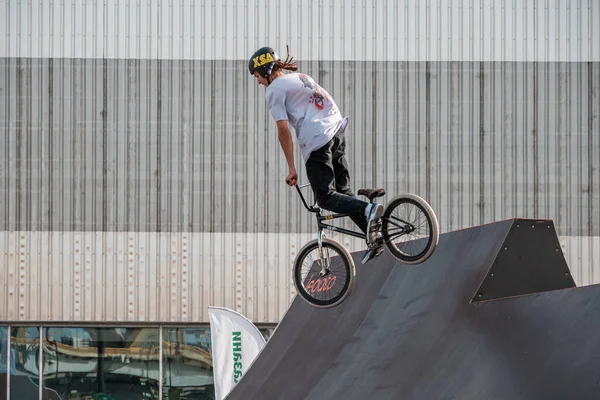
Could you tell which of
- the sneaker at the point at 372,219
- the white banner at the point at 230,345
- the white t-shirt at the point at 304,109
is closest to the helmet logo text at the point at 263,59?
the white t-shirt at the point at 304,109

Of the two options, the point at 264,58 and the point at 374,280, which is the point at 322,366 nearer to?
the point at 374,280

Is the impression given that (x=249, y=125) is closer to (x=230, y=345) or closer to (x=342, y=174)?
(x=230, y=345)

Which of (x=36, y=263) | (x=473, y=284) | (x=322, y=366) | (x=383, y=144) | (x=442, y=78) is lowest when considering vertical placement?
(x=322, y=366)

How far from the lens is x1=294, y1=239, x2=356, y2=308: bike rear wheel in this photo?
28.5ft

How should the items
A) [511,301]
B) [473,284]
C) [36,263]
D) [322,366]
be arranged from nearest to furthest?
[511,301]
[473,284]
[322,366]
[36,263]

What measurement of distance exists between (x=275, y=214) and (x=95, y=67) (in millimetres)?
4662

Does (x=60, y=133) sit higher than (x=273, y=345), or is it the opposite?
(x=60, y=133)

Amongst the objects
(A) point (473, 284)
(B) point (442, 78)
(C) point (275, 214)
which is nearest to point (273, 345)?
(A) point (473, 284)

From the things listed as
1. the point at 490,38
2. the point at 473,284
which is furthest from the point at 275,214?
the point at 473,284

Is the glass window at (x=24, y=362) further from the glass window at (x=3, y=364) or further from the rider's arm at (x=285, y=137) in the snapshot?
the rider's arm at (x=285, y=137)

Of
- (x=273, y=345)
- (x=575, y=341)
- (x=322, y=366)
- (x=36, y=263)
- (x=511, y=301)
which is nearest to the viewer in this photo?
(x=575, y=341)

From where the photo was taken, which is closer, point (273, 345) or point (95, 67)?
point (273, 345)

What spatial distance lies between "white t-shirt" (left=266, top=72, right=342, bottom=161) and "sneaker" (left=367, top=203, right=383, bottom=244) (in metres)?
0.68

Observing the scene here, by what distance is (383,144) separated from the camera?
19.8m
